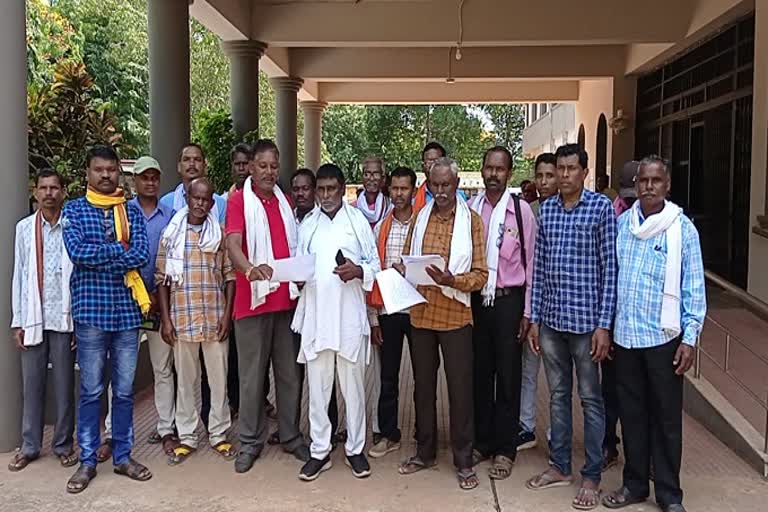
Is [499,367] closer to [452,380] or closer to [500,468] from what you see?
[452,380]

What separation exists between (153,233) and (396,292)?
5.76 ft

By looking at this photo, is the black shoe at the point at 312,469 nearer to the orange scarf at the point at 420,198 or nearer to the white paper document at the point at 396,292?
the white paper document at the point at 396,292

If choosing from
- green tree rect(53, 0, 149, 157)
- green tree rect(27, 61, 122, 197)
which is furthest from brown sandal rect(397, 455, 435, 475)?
green tree rect(53, 0, 149, 157)

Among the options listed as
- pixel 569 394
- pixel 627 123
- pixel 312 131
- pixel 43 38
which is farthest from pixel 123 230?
pixel 43 38

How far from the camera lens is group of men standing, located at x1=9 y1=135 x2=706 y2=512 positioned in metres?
4.34

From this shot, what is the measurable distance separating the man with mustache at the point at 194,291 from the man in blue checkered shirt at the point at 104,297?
0.79 ft

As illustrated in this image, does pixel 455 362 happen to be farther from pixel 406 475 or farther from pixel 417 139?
pixel 417 139

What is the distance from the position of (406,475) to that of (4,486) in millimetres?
2409

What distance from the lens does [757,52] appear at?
8867mm

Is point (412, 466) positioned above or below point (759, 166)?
below

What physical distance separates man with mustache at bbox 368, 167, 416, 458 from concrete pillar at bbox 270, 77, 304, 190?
382 inches

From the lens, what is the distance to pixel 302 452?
5199 mm

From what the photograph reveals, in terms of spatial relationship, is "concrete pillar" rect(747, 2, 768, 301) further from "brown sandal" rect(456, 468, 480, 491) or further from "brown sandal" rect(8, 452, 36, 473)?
"brown sandal" rect(8, 452, 36, 473)

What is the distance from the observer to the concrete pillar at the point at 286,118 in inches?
585
